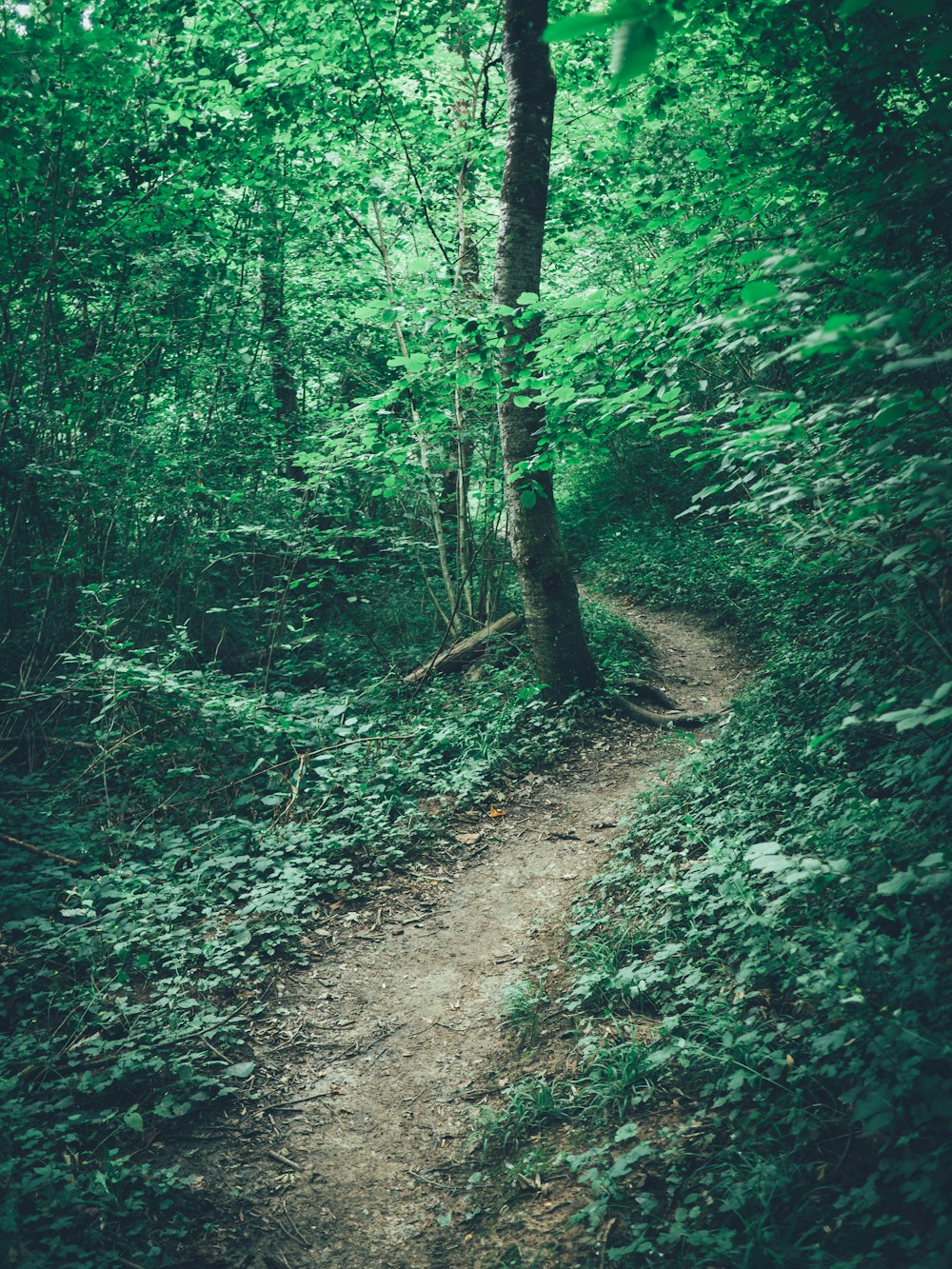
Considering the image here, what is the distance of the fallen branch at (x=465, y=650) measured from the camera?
9.35 meters

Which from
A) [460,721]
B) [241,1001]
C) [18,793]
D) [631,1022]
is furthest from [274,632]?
[631,1022]

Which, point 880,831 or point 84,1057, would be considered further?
point 84,1057

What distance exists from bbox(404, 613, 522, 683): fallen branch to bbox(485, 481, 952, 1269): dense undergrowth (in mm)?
4857

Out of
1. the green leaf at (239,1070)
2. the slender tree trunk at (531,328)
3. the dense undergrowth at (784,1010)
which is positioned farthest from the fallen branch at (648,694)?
the green leaf at (239,1070)

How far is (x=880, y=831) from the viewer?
9.99ft

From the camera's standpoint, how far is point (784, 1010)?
2.98m

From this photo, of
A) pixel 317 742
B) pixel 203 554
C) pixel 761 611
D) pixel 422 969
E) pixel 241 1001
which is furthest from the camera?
pixel 761 611

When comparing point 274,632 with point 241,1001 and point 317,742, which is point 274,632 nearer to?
point 317,742

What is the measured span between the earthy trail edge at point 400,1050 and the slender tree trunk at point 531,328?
6.13 feet

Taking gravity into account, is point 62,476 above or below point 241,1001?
above

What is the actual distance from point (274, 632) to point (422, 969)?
4.94m

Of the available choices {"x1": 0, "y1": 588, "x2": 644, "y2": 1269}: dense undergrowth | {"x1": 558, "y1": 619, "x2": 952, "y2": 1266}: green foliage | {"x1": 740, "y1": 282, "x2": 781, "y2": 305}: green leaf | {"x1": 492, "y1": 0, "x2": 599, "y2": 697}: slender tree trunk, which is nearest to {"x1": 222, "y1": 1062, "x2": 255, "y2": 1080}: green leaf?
{"x1": 0, "y1": 588, "x2": 644, "y2": 1269}: dense undergrowth

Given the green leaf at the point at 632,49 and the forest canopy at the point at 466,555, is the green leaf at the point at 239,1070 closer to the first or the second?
the forest canopy at the point at 466,555

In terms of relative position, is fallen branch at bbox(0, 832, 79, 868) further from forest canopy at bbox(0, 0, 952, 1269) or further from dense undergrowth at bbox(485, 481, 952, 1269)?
dense undergrowth at bbox(485, 481, 952, 1269)
